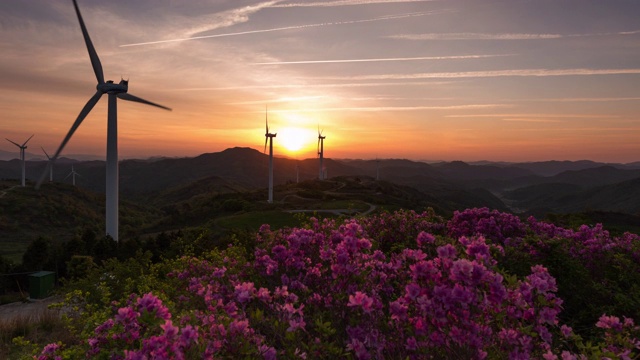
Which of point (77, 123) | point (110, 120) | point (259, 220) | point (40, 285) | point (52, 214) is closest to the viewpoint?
point (40, 285)

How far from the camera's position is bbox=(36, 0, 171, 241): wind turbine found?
36406mm

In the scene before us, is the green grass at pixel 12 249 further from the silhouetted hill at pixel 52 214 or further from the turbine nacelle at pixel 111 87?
the turbine nacelle at pixel 111 87

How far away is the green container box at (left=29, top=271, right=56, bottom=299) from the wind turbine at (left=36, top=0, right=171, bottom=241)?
877 cm

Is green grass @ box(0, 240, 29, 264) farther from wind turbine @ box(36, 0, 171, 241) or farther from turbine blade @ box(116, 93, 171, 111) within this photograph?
turbine blade @ box(116, 93, 171, 111)

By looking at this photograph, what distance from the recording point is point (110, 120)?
3809 centimetres

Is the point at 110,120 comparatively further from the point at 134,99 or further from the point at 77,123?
the point at 134,99

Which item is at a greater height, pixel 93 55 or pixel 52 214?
pixel 93 55

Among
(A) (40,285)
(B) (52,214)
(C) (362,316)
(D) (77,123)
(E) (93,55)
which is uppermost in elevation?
(E) (93,55)

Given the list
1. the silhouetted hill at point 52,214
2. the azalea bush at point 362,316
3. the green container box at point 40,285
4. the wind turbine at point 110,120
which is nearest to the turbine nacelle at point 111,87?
the wind turbine at point 110,120

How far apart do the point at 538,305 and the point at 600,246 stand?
8171 millimetres

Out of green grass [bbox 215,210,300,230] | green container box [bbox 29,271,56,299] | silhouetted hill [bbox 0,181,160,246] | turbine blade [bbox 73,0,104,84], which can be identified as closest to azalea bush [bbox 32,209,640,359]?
green container box [bbox 29,271,56,299]

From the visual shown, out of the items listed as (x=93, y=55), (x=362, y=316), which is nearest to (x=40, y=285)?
(x=93, y=55)

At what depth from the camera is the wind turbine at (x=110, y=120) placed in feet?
119

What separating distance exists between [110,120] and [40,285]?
16493 millimetres
